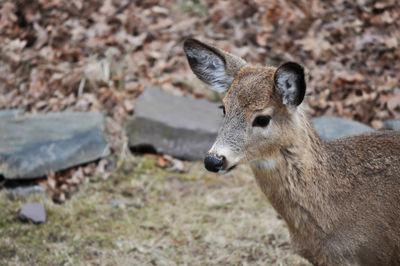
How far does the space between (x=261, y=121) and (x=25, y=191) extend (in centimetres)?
370

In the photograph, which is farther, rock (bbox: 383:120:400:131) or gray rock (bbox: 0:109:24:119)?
gray rock (bbox: 0:109:24:119)

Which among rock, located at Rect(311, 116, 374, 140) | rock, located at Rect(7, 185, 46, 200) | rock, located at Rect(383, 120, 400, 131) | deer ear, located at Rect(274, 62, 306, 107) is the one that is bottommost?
rock, located at Rect(7, 185, 46, 200)

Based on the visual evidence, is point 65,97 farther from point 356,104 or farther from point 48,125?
point 356,104

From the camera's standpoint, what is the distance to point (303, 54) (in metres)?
7.92

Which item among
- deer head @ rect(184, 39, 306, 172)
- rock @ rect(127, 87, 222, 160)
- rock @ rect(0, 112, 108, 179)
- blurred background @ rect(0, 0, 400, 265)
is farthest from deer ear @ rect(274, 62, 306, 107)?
rock @ rect(0, 112, 108, 179)

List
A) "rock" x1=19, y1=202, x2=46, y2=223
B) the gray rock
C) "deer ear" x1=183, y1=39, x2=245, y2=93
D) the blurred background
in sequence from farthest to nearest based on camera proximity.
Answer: the gray rock < "rock" x1=19, y1=202, x2=46, y2=223 < the blurred background < "deer ear" x1=183, y1=39, x2=245, y2=93

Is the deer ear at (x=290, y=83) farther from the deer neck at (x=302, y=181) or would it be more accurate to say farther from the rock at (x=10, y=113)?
the rock at (x=10, y=113)

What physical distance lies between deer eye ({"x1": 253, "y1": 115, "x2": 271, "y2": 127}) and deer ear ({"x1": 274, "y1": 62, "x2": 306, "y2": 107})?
0.15 metres

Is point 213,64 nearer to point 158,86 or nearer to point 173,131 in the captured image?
point 173,131

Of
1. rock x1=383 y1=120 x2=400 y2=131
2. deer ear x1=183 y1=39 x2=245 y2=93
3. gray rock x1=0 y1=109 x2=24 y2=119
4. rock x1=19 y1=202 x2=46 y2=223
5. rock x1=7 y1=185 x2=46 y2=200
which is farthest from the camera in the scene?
gray rock x1=0 y1=109 x2=24 y2=119

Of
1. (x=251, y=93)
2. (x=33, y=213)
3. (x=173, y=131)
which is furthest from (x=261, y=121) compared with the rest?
(x=173, y=131)

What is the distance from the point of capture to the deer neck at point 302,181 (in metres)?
3.29

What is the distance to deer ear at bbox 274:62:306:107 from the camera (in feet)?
9.80

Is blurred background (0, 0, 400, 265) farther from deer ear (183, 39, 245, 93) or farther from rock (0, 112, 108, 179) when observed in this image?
deer ear (183, 39, 245, 93)
